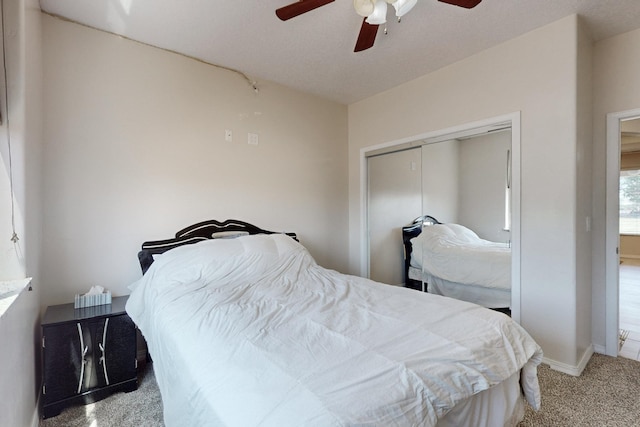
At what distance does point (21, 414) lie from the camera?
4.75ft

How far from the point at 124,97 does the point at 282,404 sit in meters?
2.62

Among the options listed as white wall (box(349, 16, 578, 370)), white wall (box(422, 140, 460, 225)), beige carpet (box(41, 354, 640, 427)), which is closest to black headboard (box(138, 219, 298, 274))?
beige carpet (box(41, 354, 640, 427))

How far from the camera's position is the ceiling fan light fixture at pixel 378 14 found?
1700 millimetres

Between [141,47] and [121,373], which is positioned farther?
[141,47]

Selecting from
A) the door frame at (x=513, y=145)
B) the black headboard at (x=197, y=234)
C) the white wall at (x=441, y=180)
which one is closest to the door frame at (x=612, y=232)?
the door frame at (x=513, y=145)

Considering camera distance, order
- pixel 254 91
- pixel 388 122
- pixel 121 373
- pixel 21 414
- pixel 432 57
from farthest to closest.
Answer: pixel 388 122 → pixel 254 91 → pixel 432 57 → pixel 121 373 → pixel 21 414

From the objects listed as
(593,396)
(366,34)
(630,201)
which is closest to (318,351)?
(366,34)

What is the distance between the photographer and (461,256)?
299cm

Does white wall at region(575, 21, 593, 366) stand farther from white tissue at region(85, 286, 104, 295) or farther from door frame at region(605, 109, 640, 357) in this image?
white tissue at region(85, 286, 104, 295)

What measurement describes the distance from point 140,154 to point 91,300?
1.17 meters

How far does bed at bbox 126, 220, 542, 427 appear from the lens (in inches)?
36.7

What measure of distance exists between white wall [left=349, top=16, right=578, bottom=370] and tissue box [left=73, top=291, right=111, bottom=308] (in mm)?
3240

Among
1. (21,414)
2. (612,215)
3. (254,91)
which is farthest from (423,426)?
(254,91)

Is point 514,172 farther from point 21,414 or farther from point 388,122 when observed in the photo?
point 21,414
